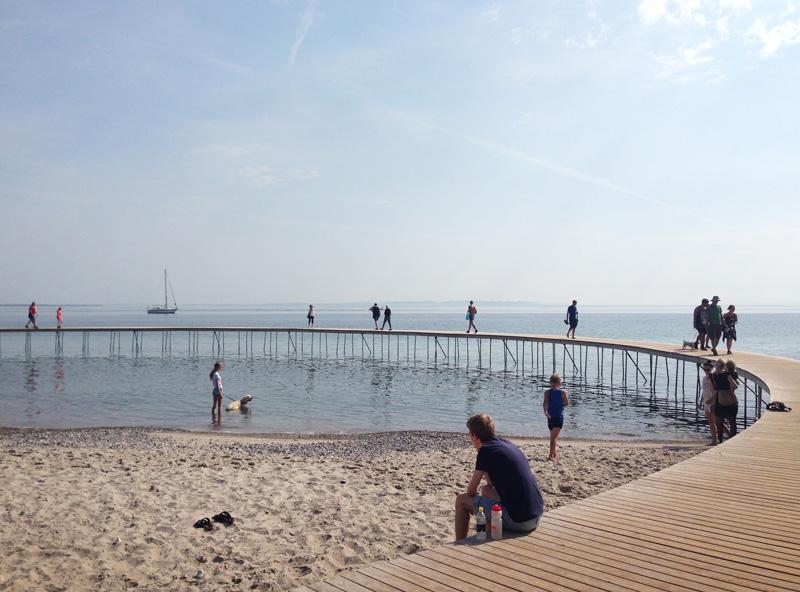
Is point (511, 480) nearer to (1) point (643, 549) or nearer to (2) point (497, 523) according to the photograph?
(2) point (497, 523)

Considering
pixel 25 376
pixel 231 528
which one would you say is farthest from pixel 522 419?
pixel 25 376

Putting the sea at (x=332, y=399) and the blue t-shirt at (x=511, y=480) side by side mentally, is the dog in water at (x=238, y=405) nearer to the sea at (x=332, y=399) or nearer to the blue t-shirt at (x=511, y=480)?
the sea at (x=332, y=399)

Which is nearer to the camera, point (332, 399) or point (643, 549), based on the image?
point (643, 549)

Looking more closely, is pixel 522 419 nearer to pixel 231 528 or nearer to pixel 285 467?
pixel 285 467

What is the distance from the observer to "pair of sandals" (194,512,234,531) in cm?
598

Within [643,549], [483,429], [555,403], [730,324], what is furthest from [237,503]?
[730,324]

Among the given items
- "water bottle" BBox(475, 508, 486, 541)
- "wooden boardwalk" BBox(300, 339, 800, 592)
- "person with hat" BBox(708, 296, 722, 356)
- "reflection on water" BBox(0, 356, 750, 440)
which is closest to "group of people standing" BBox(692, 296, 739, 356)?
"person with hat" BBox(708, 296, 722, 356)

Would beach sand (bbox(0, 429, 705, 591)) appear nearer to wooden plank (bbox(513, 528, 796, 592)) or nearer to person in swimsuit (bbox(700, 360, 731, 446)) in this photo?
person in swimsuit (bbox(700, 360, 731, 446))

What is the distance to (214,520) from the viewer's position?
614cm

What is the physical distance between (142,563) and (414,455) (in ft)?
18.9

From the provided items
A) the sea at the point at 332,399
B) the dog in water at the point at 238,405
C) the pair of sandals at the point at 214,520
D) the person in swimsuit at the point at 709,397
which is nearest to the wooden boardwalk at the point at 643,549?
the pair of sandals at the point at 214,520

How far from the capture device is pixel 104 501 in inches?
269

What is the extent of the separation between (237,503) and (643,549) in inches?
192

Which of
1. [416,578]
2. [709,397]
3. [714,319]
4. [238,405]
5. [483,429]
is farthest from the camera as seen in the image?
[238,405]
